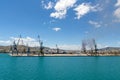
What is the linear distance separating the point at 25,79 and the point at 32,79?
2.01 m

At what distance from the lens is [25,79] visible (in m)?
53.9

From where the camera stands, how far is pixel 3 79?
53.2m

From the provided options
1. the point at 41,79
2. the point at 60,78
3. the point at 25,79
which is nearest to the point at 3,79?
the point at 25,79

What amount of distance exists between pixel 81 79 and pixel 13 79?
1961cm

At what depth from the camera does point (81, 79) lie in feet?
179

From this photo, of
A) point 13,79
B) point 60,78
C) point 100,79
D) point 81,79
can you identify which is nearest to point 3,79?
point 13,79

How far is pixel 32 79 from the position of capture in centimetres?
5447

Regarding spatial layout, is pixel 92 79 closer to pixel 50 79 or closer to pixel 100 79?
pixel 100 79

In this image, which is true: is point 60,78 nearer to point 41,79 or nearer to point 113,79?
point 41,79

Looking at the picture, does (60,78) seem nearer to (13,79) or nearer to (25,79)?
(25,79)

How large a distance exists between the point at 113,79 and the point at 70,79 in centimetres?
1259

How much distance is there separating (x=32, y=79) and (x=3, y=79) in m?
8.11

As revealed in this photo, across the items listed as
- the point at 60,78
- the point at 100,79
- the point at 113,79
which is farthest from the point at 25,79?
the point at 113,79

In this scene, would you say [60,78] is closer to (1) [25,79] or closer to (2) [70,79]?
(2) [70,79]
